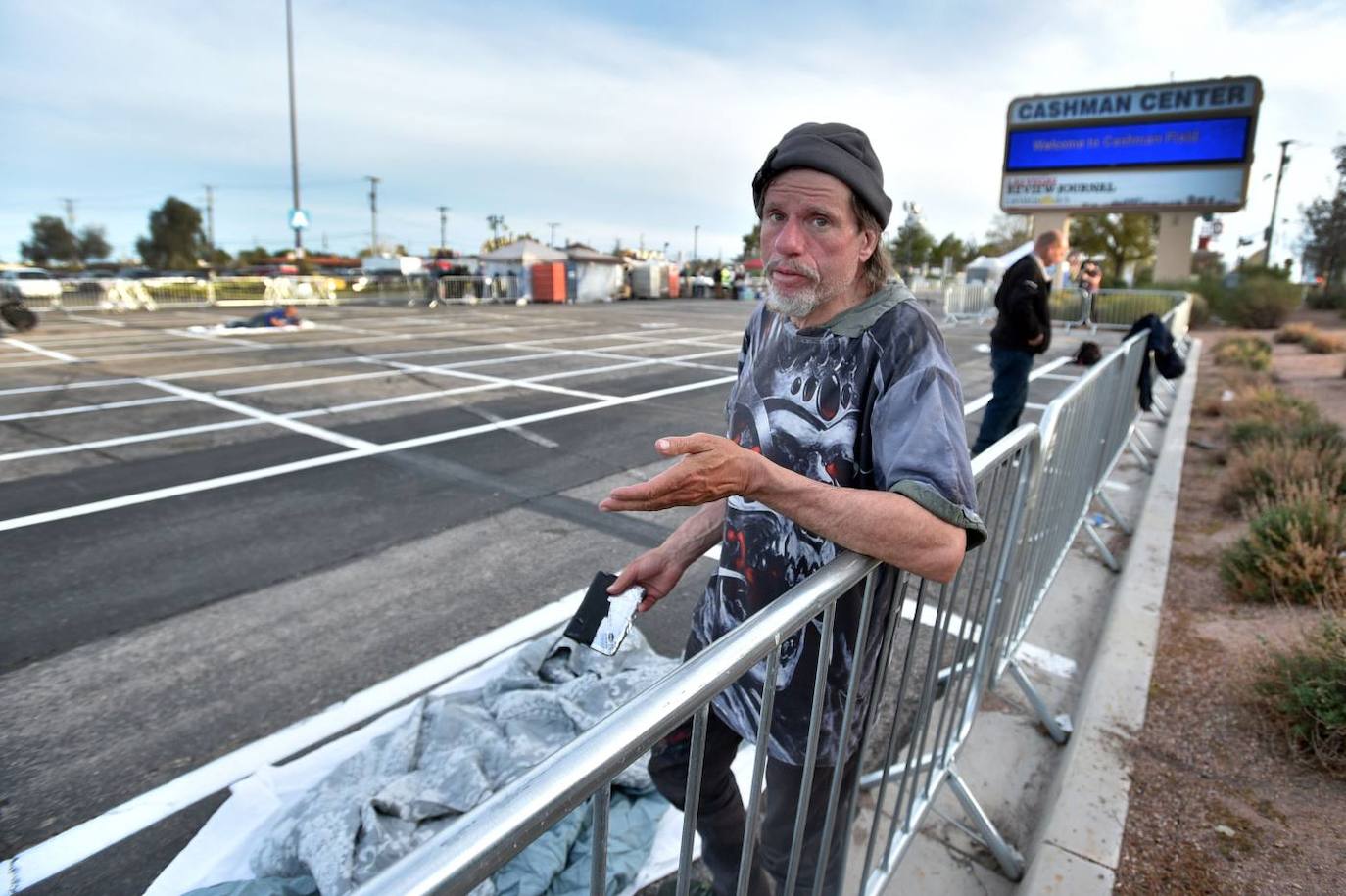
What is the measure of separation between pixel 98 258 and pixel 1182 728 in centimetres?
9794

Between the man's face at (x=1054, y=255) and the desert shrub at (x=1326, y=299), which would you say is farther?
the desert shrub at (x=1326, y=299)

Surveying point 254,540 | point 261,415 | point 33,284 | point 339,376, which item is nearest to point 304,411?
point 261,415

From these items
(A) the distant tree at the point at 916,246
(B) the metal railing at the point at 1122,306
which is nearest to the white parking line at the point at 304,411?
(B) the metal railing at the point at 1122,306

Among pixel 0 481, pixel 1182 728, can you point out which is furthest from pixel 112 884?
pixel 0 481

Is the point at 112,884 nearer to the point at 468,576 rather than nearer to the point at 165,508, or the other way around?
the point at 468,576

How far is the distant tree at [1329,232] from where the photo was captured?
3512cm

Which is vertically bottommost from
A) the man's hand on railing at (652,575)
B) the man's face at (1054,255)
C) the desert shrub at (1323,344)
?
the man's hand on railing at (652,575)

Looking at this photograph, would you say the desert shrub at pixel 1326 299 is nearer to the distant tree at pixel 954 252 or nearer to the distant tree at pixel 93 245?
the distant tree at pixel 954 252

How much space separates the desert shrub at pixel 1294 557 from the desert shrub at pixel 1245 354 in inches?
421

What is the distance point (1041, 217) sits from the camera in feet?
105

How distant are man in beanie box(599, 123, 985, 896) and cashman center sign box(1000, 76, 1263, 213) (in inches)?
1298

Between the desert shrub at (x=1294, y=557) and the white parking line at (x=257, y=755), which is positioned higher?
the desert shrub at (x=1294, y=557)

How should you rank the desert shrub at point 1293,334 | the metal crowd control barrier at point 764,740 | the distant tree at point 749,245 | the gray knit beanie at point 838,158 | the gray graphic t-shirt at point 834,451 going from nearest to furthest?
the metal crowd control barrier at point 764,740
the gray graphic t-shirt at point 834,451
the gray knit beanie at point 838,158
the desert shrub at point 1293,334
the distant tree at point 749,245

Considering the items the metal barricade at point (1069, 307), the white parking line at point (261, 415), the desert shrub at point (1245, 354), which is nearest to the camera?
the white parking line at point (261, 415)
